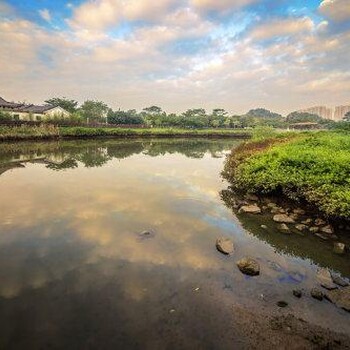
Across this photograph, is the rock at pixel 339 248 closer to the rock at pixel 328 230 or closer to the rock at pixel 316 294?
the rock at pixel 328 230

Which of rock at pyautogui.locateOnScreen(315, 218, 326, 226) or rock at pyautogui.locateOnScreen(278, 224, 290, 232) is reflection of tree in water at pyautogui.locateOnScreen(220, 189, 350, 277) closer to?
rock at pyautogui.locateOnScreen(278, 224, 290, 232)

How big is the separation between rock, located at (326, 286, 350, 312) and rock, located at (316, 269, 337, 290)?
18 centimetres

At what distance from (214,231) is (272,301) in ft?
12.1

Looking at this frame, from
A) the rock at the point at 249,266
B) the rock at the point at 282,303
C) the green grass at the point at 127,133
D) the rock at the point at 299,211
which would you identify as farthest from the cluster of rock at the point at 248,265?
the green grass at the point at 127,133

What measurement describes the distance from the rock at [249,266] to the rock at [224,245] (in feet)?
2.44

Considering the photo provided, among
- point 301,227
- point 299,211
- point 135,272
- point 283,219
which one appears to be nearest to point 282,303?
point 135,272

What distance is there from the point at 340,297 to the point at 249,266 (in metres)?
1.75

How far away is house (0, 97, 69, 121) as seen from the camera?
5791cm

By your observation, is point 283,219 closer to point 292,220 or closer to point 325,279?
point 292,220

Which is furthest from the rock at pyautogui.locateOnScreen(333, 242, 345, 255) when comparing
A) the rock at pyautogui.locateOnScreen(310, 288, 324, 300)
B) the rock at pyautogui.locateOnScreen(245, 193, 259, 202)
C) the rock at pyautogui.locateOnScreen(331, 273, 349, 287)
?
the rock at pyautogui.locateOnScreen(245, 193, 259, 202)

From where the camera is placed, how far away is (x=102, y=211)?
10.6 m

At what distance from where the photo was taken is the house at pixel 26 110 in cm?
5791

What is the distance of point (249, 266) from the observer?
685 centimetres

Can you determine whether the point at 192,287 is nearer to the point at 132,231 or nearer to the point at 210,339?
the point at 210,339
